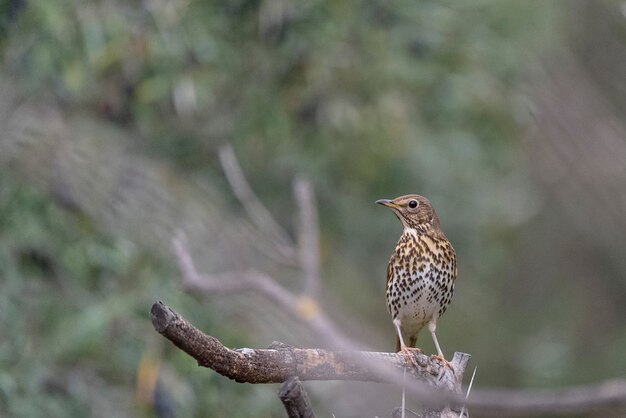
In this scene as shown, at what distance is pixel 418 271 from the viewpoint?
15.5 feet

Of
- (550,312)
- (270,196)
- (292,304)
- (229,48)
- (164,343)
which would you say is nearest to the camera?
(292,304)

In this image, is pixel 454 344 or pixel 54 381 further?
pixel 454 344

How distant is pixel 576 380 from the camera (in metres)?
12.0

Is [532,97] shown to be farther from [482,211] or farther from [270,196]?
[270,196]

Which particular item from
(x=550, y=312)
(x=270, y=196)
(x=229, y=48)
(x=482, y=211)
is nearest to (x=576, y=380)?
(x=550, y=312)

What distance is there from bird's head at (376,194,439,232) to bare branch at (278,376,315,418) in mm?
1909

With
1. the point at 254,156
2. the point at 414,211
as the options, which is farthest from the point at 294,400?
the point at 254,156

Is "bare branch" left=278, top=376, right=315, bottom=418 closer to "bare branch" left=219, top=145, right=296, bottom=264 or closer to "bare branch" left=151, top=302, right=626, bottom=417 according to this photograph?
"bare branch" left=151, top=302, right=626, bottom=417

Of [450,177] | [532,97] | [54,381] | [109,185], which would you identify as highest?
[532,97]

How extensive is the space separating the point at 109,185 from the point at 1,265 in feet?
3.25

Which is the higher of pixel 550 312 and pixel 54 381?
pixel 550 312

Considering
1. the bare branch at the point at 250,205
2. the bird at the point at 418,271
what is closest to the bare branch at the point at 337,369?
the bird at the point at 418,271

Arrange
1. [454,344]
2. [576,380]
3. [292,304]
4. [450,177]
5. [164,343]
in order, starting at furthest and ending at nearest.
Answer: [576,380], [454,344], [450,177], [164,343], [292,304]

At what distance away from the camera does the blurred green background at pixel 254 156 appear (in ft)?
21.6
